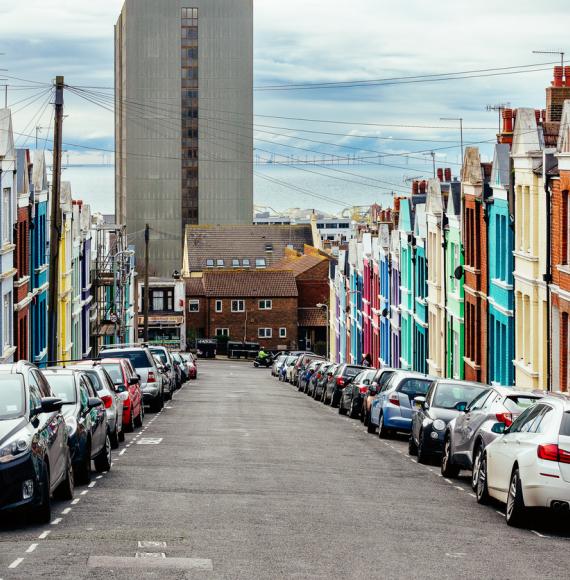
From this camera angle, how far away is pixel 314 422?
3538cm

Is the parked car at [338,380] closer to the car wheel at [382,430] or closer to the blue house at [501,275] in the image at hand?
the blue house at [501,275]

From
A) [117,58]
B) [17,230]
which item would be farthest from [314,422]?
[117,58]

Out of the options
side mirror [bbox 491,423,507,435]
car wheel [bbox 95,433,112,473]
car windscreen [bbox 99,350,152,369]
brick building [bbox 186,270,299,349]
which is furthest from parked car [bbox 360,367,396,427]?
brick building [bbox 186,270,299,349]

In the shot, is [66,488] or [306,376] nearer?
[66,488]

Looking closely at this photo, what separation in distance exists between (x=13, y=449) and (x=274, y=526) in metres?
2.92

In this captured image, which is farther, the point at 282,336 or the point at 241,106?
the point at 241,106

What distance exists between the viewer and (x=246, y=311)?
126m

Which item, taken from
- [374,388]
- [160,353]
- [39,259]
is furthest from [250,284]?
[374,388]

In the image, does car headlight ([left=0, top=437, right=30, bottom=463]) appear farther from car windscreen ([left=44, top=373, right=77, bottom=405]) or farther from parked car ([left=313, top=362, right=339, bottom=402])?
parked car ([left=313, top=362, right=339, bottom=402])

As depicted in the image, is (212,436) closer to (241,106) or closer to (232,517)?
(232,517)

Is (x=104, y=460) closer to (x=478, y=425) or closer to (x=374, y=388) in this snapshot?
(x=478, y=425)

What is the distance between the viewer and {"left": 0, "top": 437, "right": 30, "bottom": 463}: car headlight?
13.7 metres

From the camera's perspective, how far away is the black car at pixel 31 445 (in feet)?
45.1

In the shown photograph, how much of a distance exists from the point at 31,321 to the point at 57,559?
113ft
